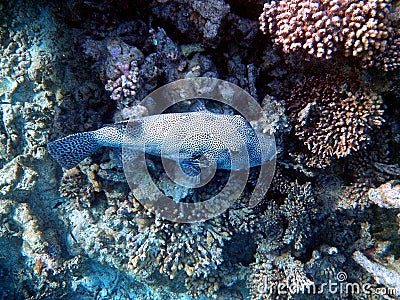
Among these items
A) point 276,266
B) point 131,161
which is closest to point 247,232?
point 276,266

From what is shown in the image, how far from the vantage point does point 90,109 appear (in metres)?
4.45

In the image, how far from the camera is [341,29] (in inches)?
122

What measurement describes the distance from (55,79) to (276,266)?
4.66 meters

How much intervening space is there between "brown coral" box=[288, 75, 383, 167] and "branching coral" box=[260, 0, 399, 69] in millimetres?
482

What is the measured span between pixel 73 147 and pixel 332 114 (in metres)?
3.79

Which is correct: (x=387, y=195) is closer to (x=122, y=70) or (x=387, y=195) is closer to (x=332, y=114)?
(x=332, y=114)

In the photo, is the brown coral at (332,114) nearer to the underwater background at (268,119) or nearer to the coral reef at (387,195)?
the underwater background at (268,119)

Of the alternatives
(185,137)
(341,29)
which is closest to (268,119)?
(185,137)

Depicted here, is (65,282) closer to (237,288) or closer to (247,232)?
(237,288)

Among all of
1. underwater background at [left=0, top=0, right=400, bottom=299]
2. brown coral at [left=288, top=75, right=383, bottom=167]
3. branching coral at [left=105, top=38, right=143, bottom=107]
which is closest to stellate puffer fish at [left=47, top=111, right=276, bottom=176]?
underwater background at [left=0, top=0, right=400, bottom=299]

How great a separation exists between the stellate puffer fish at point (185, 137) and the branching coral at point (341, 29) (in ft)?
4.44

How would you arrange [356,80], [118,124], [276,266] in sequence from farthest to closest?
1. [276,266]
2. [118,124]
3. [356,80]

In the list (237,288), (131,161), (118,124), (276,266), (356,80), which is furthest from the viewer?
(237,288)

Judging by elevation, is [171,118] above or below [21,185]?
above
